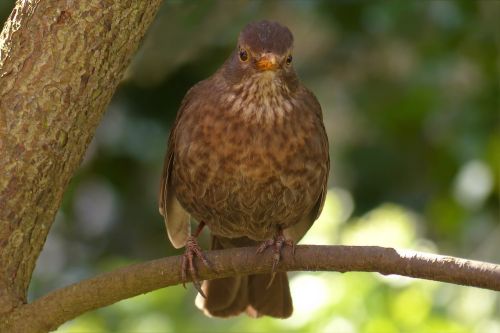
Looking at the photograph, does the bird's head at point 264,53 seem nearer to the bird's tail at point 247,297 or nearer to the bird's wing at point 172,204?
the bird's wing at point 172,204

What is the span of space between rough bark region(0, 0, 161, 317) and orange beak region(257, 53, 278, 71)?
76cm

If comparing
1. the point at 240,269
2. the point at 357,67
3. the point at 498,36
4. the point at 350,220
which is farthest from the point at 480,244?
the point at 240,269

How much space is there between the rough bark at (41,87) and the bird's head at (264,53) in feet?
2.48

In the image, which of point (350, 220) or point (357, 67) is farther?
point (357, 67)

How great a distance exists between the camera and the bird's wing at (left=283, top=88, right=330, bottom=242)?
4.50 meters

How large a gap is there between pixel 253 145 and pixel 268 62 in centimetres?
32

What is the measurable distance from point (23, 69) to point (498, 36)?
279 centimetres

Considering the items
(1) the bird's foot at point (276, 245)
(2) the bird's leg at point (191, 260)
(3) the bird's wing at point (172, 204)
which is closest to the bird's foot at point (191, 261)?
(2) the bird's leg at point (191, 260)

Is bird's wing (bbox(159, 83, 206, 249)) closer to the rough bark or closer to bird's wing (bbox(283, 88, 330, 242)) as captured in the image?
bird's wing (bbox(283, 88, 330, 242))

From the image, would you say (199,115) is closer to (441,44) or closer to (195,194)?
(195,194)

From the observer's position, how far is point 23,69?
3.53 metres

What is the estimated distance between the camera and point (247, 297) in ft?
16.1

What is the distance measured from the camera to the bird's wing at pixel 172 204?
4.64 metres

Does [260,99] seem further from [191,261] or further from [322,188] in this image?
[191,261]
